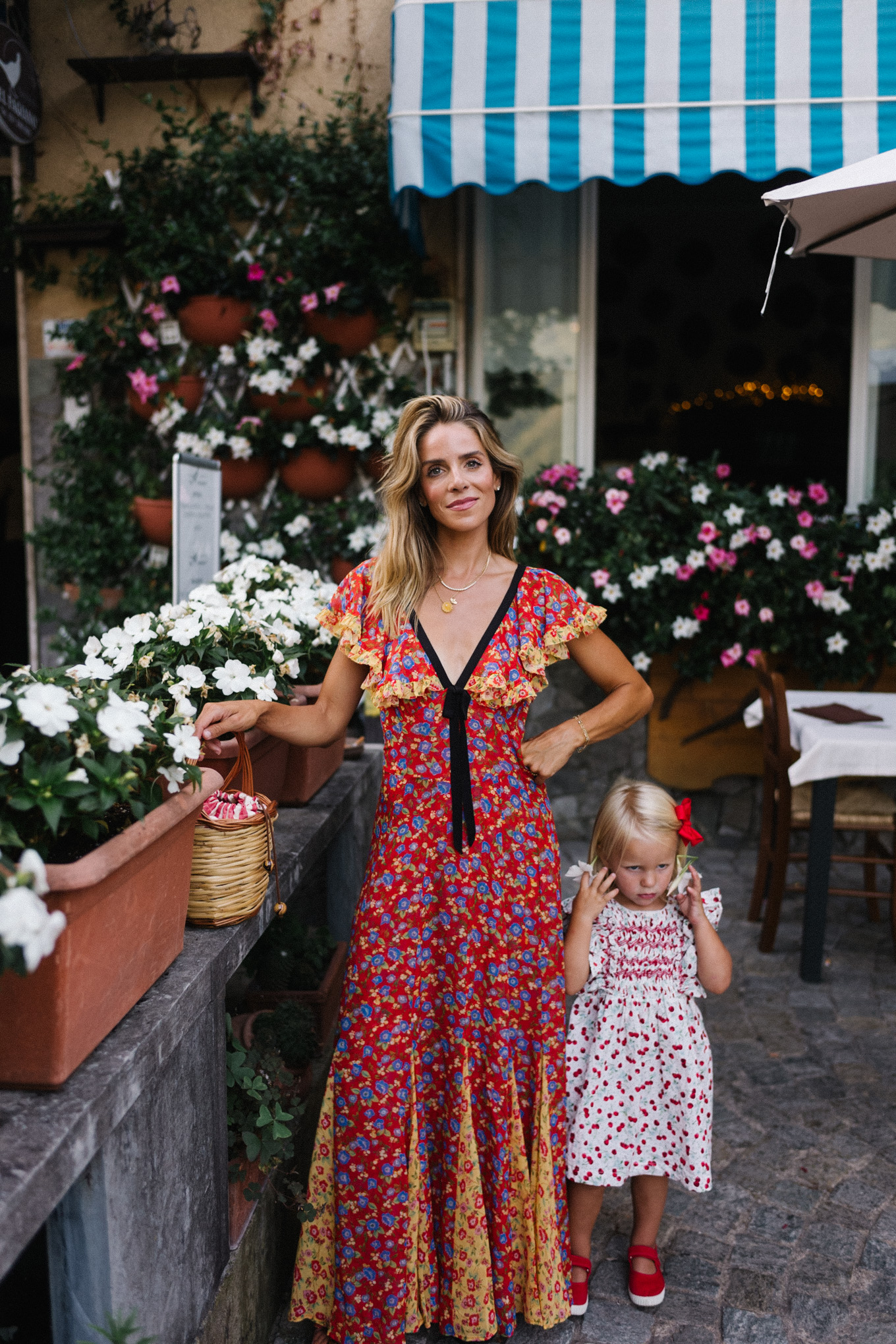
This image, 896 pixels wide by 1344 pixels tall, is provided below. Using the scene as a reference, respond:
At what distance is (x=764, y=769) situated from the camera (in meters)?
4.02

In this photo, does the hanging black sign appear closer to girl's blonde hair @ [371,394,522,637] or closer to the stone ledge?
girl's blonde hair @ [371,394,522,637]

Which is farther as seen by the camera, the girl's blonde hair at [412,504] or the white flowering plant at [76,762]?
the girl's blonde hair at [412,504]

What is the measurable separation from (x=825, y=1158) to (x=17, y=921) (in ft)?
7.53

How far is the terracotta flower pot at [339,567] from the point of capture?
4.91m

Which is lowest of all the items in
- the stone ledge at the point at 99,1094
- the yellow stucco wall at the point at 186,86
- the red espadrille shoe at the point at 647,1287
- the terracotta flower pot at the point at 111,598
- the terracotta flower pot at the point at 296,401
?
the red espadrille shoe at the point at 647,1287

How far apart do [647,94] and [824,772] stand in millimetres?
2578

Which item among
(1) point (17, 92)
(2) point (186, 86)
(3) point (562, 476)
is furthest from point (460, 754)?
(2) point (186, 86)

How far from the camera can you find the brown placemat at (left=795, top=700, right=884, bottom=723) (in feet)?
12.3

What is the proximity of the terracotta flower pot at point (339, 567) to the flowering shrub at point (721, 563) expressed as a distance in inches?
31.3

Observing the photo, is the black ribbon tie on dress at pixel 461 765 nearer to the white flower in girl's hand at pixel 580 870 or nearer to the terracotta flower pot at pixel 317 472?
the white flower in girl's hand at pixel 580 870

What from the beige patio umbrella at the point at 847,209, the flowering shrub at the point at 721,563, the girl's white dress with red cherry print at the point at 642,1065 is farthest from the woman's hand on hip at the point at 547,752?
the flowering shrub at the point at 721,563

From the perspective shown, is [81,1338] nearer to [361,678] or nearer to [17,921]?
[17,921]

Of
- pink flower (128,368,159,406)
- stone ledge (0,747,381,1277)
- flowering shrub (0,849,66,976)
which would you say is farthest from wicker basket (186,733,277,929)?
pink flower (128,368,159,406)

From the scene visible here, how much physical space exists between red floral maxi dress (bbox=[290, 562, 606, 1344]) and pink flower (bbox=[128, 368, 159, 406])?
3.38 metres
